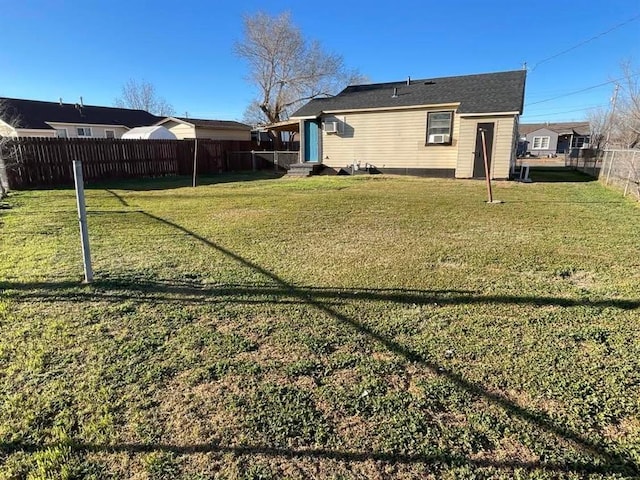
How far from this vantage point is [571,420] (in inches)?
81.7

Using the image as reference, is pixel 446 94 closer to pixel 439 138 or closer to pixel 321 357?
pixel 439 138

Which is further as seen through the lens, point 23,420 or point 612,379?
point 612,379

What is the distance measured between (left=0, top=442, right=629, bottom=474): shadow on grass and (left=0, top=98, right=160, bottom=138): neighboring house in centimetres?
2674

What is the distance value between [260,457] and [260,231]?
465 centimetres

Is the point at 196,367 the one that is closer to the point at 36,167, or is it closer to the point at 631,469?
the point at 631,469

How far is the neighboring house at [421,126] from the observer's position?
13609 millimetres

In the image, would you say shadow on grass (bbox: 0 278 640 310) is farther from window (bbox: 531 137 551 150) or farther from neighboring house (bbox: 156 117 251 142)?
window (bbox: 531 137 551 150)

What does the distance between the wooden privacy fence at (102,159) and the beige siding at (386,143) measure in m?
5.87

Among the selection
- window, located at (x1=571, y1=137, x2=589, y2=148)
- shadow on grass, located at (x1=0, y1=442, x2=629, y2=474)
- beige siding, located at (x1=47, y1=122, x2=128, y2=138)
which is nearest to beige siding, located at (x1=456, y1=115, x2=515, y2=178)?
shadow on grass, located at (x1=0, y1=442, x2=629, y2=474)

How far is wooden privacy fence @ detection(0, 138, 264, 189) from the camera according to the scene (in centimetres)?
1195

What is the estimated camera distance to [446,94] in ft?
49.5

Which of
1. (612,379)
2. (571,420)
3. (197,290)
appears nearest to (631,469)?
(571,420)

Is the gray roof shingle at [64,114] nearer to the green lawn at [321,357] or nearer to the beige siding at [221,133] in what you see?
the beige siding at [221,133]

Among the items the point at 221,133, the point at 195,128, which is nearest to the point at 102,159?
the point at 195,128
